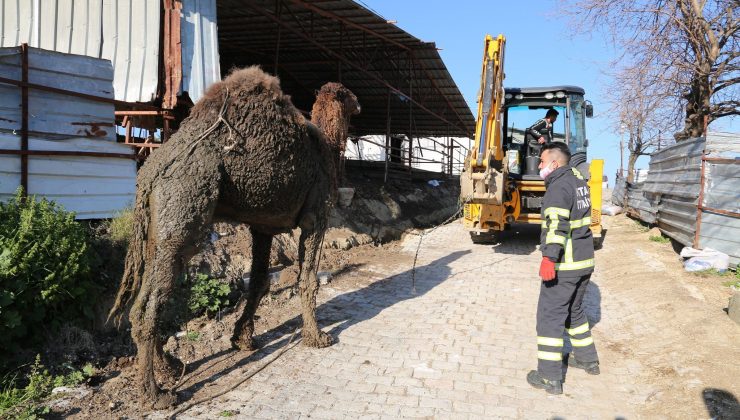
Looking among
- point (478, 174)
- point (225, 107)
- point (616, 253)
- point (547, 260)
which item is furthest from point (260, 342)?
point (616, 253)

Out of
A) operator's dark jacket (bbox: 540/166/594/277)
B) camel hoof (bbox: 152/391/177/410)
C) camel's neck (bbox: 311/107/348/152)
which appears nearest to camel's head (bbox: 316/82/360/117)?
camel's neck (bbox: 311/107/348/152)

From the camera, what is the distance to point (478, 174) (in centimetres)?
828

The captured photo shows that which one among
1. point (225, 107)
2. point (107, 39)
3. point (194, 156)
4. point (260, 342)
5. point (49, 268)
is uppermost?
point (107, 39)

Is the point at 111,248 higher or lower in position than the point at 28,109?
lower

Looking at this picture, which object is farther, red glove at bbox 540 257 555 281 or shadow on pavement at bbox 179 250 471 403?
shadow on pavement at bbox 179 250 471 403

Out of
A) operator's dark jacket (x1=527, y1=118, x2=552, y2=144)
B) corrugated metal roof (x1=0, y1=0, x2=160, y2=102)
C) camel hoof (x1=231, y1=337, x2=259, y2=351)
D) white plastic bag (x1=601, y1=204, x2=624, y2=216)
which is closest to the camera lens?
camel hoof (x1=231, y1=337, x2=259, y2=351)

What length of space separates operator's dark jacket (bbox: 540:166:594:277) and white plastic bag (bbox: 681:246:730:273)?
4.25 metres

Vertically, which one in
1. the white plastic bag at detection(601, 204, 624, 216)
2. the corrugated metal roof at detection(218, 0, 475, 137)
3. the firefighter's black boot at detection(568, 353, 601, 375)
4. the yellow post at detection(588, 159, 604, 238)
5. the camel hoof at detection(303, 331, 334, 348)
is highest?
the corrugated metal roof at detection(218, 0, 475, 137)

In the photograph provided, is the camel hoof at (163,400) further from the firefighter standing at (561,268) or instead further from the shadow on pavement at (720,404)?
the shadow on pavement at (720,404)

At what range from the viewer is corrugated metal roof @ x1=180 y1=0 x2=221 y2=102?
749 cm

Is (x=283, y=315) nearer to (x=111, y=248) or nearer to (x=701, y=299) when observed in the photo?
(x=111, y=248)

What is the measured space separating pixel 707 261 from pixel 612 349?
3.43 m

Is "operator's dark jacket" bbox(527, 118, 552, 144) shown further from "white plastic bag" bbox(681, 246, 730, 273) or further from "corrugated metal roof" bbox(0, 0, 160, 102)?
"corrugated metal roof" bbox(0, 0, 160, 102)

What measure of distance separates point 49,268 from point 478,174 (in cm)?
647
